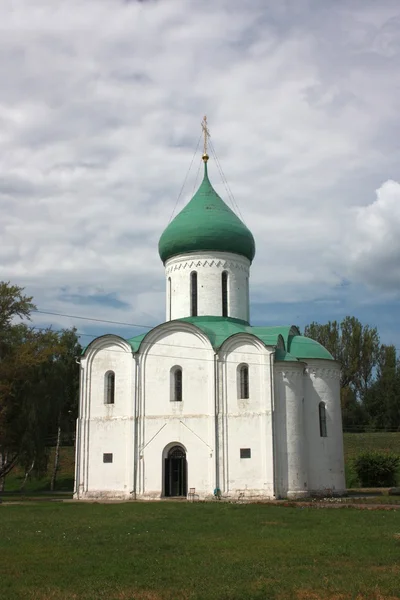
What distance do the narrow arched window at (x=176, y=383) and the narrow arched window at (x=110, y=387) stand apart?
2.46m

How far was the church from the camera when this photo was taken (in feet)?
75.8

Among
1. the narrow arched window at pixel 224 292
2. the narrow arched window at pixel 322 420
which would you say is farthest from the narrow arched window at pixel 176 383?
the narrow arched window at pixel 322 420

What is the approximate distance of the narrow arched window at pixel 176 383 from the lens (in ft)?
80.4

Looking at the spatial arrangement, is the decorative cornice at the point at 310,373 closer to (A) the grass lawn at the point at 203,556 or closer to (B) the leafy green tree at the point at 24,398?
(A) the grass lawn at the point at 203,556

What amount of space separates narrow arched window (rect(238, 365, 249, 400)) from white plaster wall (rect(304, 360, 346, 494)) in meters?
2.49

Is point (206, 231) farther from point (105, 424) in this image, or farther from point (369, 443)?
point (369, 443)

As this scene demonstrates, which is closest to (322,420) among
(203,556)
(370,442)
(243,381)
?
(243,381)

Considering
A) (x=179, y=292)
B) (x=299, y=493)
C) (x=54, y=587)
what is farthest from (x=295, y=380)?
(x=54, y=587)

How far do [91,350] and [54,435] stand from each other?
14.1 m

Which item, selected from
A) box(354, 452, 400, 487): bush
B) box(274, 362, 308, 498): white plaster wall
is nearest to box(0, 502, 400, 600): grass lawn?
box(274, 362, 308, 498): white plaster wall

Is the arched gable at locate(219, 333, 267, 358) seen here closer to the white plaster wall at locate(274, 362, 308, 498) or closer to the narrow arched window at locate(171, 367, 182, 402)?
the white plaster wall at locate(274, 362, 308, 498)

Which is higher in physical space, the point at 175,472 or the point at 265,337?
the point at 265,337

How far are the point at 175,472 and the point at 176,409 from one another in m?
2.30

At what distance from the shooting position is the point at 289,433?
76.7ft
